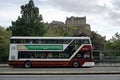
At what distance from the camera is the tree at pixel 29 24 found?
2795 inches

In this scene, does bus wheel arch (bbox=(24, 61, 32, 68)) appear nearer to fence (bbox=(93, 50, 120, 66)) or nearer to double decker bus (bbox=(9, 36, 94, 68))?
double decker bus (bbox=(9, 36, 94, 68))

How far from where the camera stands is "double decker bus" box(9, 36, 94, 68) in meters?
40.0

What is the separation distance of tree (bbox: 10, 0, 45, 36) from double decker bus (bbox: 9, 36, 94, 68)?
29823mm

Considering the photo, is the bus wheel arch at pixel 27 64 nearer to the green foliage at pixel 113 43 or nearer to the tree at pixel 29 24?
the tree at pixel 29 24

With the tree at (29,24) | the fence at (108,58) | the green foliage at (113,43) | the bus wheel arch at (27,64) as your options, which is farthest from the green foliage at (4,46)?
the green foliage at (113,43)

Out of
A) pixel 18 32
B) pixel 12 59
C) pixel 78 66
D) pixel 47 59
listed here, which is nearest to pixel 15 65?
pixel 12 59

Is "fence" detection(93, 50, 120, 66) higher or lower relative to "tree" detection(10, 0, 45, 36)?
lower

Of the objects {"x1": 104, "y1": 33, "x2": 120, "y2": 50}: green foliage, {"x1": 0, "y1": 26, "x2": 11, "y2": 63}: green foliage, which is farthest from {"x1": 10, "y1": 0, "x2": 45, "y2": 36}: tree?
{"x1": 104, "y1": 33, "x2": 120, "y2": 50}: green foliage

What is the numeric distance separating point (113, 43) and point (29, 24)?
2950cm

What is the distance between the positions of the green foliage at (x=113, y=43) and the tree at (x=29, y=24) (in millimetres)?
23522

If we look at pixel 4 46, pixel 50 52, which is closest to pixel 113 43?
pixel 4 46

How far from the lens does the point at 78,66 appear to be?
1586 inches

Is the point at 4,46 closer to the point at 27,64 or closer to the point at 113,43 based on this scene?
the point at 27,64

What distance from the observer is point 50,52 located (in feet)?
133
